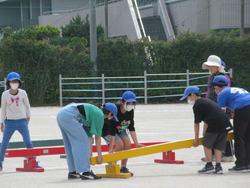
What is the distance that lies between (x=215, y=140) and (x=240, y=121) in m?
0.50

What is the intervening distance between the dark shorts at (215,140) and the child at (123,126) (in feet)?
3.93

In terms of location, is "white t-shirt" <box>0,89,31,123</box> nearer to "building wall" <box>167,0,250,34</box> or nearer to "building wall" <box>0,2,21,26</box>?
"building wall" <box>167,0,250,34</box>

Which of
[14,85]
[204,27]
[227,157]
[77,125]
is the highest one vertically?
[204,27]

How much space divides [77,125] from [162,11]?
38.4 m

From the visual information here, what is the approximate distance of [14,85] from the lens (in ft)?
29.7

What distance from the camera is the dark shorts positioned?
26.9 feet

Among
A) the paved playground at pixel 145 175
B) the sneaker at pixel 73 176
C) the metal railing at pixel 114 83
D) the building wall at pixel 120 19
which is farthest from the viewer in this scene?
the building wall at pixel 120 19

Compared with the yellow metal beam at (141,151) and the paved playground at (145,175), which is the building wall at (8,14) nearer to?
the paved playground at (145,175)

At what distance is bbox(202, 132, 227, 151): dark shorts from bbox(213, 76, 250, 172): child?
23 centimetres

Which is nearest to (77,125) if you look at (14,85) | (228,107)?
(14,85)

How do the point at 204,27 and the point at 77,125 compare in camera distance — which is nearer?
the point at 77,125

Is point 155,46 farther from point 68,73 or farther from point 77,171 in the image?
point 77,171

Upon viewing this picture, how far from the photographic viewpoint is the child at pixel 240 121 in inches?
324

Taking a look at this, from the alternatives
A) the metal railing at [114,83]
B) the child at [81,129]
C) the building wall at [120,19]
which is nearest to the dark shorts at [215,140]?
the child at [81,129]
